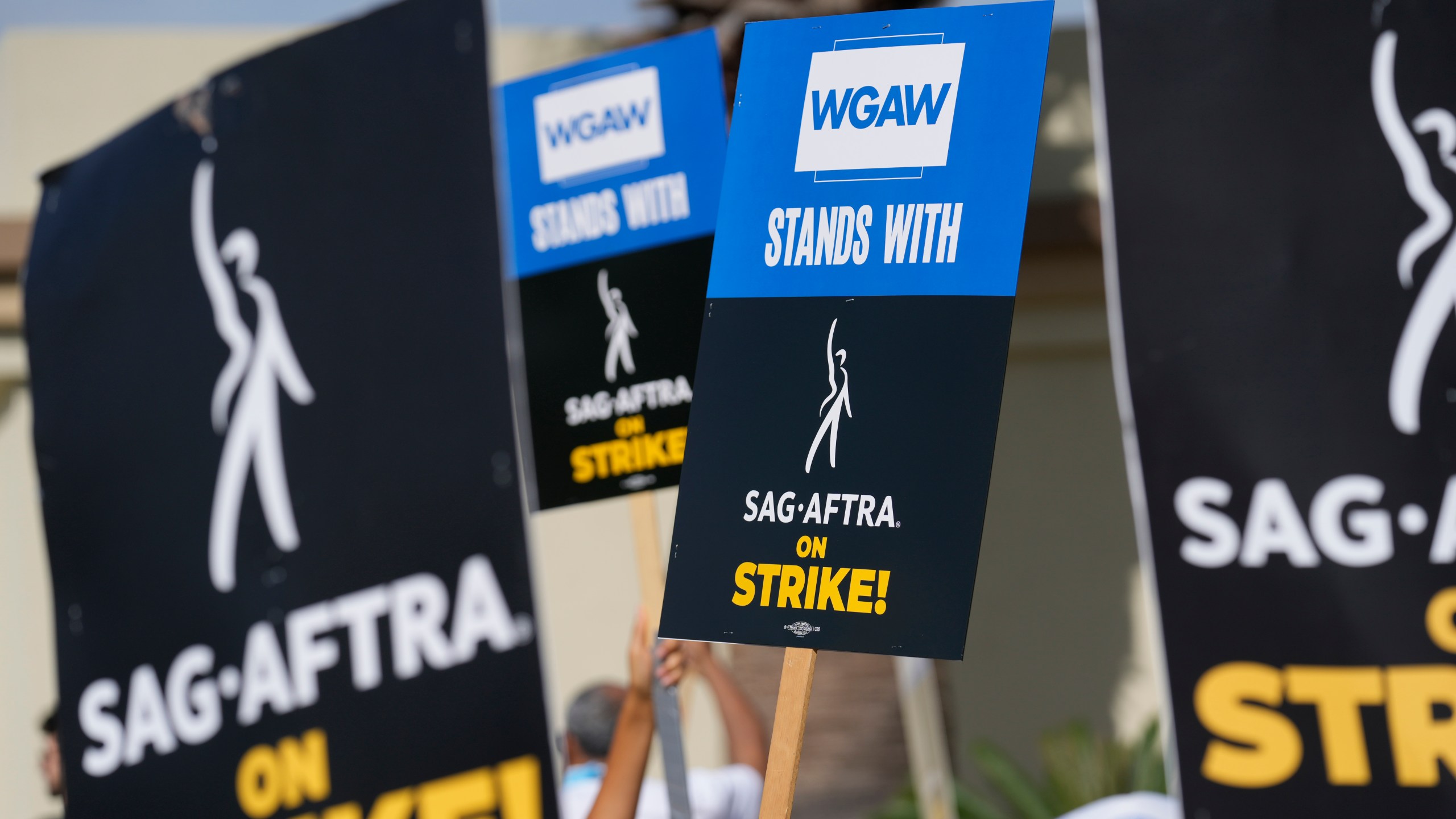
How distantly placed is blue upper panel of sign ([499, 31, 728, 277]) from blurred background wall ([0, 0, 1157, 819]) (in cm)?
232

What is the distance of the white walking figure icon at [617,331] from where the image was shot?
3088mm

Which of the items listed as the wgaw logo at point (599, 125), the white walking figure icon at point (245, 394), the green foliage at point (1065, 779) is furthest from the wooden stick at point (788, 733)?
the green foliage at point (1065, 779)

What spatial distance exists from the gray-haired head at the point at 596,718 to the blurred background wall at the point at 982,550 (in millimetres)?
2305

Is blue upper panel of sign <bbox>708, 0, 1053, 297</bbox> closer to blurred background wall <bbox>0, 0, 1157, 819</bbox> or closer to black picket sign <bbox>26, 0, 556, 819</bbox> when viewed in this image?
black picket sign <bbox>26, 0, 556, 819</bbox>

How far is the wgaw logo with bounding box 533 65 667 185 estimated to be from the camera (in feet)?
10.2

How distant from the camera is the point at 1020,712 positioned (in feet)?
20.1

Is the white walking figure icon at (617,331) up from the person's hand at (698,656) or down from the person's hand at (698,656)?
up

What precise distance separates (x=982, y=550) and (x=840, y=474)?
172 inches

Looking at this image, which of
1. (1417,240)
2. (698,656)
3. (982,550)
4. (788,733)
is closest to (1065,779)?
(982,550)

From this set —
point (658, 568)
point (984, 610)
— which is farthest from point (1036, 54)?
point (984, 610)

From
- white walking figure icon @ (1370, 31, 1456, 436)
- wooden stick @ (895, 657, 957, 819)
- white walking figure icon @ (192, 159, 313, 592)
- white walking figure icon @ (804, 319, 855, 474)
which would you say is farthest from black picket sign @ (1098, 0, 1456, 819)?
white walking figure icon @ (192, 159, 313, 592)

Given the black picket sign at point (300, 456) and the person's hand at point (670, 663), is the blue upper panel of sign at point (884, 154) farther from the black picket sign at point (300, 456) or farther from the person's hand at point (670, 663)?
the person's hand at point (670, 663)

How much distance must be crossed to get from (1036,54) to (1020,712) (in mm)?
4740

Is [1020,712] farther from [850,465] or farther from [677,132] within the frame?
[850,465]
